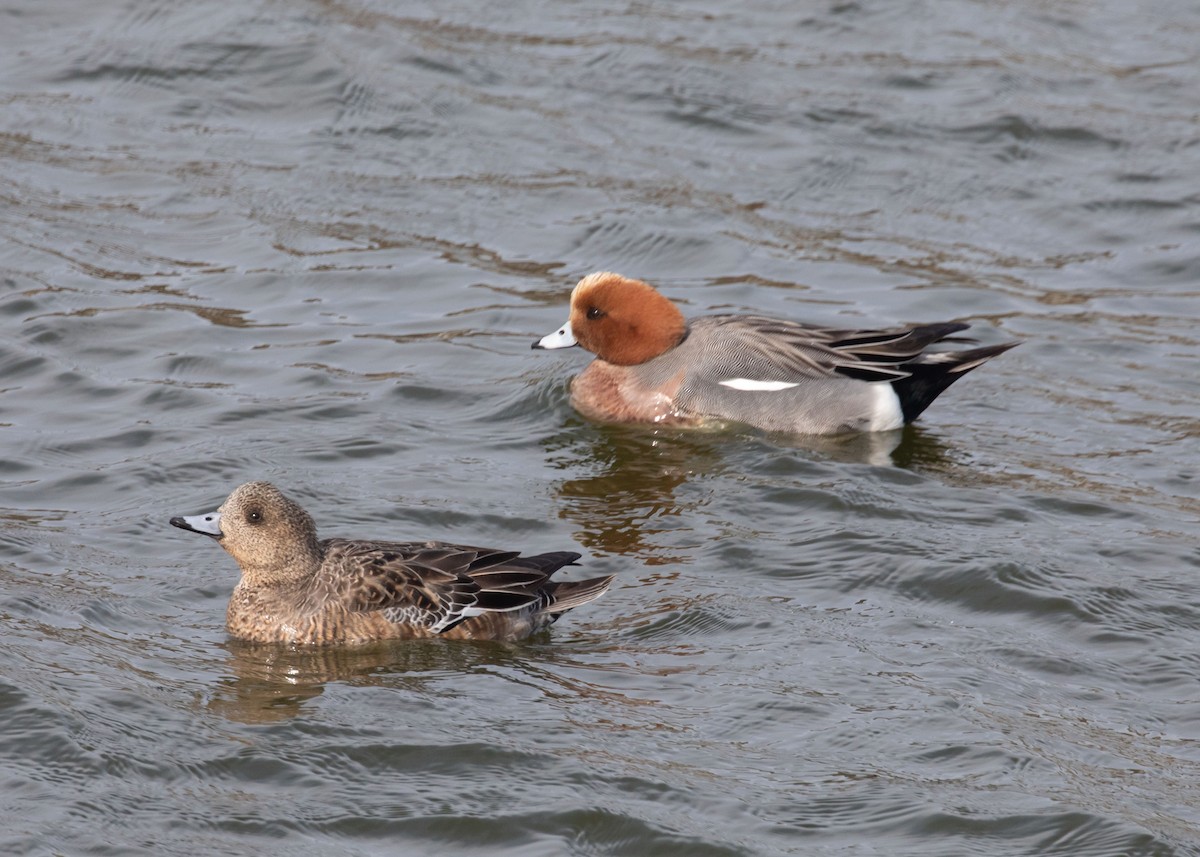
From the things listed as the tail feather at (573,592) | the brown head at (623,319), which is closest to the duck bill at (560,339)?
the brown head at (623,319)

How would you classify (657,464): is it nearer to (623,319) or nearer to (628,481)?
(628,481)

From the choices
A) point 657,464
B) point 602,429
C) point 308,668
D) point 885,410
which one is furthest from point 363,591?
point 885,410

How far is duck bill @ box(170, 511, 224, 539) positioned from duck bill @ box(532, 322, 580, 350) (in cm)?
324

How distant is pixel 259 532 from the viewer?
22.4 ft

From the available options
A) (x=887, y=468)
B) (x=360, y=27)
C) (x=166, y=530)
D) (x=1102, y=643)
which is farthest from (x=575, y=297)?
(x=360, y=27)

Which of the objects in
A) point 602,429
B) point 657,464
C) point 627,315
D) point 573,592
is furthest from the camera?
point 627,315

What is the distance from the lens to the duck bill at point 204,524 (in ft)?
22.0

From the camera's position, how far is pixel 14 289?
10.7 metres

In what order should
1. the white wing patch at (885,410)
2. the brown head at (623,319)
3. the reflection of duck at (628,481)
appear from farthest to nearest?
the brown head at (623,319)
the white wing patch at (885,410)
the reflection of duck at (628,481)

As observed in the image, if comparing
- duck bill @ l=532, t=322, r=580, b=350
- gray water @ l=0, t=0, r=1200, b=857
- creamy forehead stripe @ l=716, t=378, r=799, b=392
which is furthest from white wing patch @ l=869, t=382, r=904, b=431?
duck bill @ l=532, t=322, r=580, b=350

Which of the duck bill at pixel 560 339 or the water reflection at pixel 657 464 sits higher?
the duck bill at pixel 560 339

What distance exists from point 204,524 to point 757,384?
3574mm

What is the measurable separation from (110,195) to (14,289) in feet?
5.44

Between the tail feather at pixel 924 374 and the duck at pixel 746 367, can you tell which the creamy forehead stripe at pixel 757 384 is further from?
the tail feather at pixel 924 374
